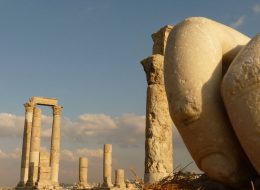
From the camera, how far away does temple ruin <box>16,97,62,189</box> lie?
30141 millimetres

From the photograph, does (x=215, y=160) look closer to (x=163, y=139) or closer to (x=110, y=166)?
(x=163, y=139)

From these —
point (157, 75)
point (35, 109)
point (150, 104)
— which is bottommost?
point (150, 104)

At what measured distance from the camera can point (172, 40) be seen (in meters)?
3.46

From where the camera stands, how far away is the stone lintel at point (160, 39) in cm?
Result: 1455

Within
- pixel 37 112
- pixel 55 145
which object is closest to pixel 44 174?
pixel 55 145

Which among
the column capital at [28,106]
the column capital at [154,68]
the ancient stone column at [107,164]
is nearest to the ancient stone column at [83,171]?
the ancient stone column at [107,164]

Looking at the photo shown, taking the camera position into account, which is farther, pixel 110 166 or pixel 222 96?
pixel 110 166

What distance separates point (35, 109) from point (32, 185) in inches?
256

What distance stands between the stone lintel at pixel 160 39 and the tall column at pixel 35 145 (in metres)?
18.3

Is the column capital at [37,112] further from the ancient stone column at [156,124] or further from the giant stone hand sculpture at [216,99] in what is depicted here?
the giant stone hand sculpture at [216,99]

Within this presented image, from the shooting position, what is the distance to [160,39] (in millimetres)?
14922

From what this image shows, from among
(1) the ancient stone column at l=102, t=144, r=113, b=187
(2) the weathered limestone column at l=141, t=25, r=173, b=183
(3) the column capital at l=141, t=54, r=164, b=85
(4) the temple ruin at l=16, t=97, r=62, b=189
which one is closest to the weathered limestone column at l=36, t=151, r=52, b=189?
(4) the temple ruin at l=16, t=97, r=62, b=189

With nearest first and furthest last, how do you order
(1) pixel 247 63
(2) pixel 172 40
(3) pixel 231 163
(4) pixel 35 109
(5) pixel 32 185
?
(1) pixel 247 63, (3) pixel 231 163, (2) pixel 172 40, (5) pixel 32 185, (4) pixel 35 109

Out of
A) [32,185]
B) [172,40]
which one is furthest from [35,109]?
[172,40]
